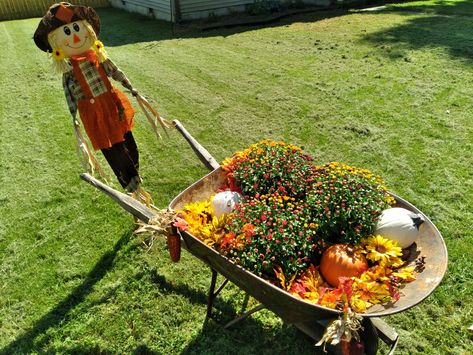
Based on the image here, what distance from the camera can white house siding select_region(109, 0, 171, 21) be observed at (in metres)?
13.0

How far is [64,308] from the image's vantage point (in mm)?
3639

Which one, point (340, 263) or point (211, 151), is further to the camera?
point (211, 151)

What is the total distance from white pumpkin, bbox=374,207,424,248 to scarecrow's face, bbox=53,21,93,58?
2.77 metres

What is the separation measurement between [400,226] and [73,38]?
9.62ft

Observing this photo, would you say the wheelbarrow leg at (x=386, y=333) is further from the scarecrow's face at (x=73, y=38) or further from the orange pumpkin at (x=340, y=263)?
the scarecrow's face at (x=73, y=38)

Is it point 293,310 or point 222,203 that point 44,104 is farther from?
point 293,310

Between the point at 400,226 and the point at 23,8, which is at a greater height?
the point at 400,226

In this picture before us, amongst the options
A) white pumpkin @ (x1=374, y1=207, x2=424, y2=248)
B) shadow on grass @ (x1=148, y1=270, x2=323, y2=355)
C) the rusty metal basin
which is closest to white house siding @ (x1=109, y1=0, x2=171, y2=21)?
shadow on grass @ (x1=148, y1=270, x2=323, y2=355)

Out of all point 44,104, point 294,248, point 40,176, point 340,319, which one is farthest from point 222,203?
point 44,104

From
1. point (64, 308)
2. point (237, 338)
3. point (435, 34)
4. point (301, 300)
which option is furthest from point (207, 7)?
point (301, 300)

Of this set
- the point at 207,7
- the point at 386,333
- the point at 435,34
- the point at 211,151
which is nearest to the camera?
the point at 386,333

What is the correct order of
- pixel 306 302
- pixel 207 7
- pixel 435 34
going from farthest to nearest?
pixel 207 7 → pixel 435 34 → pixel 306 302

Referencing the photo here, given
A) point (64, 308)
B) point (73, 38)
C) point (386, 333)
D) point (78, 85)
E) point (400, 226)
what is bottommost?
point (64, 308)

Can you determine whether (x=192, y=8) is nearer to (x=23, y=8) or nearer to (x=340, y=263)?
(x=23, y=8)
